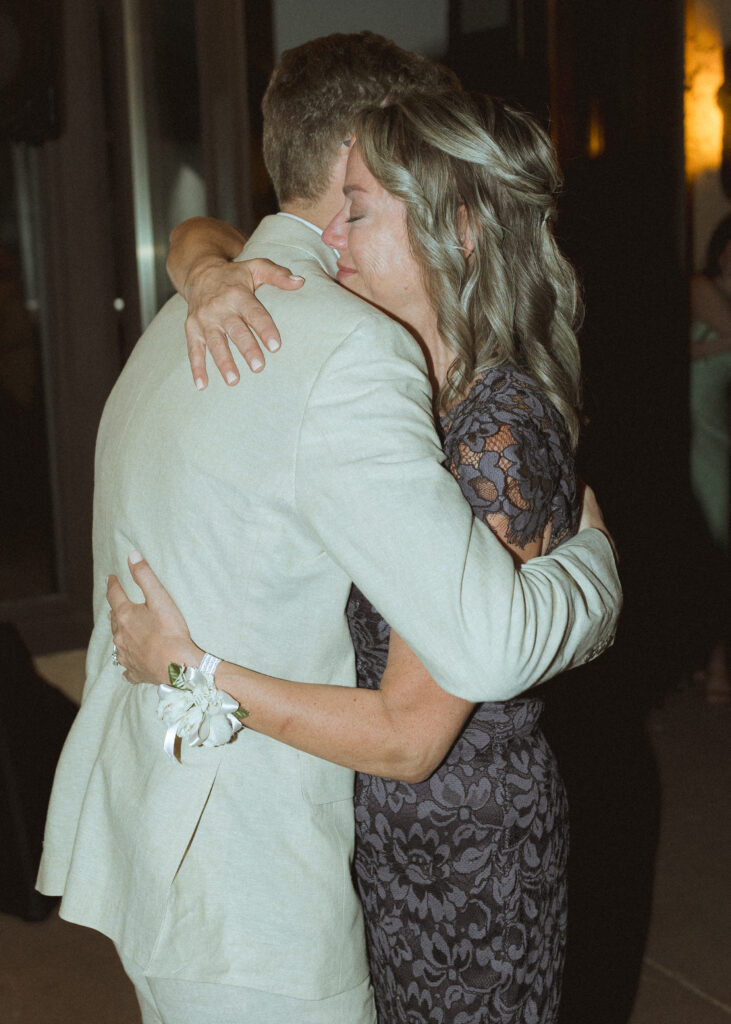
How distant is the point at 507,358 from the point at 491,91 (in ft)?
8.36

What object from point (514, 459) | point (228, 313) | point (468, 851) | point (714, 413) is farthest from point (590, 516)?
point (714, 413)

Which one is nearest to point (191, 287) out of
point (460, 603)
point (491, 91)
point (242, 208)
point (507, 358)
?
point (507, 358)

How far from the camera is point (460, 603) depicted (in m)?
0.91

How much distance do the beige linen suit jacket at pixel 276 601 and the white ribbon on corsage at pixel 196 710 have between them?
42 millimetres

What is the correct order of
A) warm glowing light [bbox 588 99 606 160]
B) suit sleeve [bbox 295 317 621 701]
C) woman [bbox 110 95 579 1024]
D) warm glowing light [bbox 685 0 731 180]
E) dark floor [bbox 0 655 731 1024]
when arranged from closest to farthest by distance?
suit sleeve [bbox 295 317 621 701], woman [bbox 110 95 579 1024], dark floor [bbox 0 655 731 1024], warm glowing light [bbox 588 99 606 160], warm glowing light [bbox 685 0 731 180]

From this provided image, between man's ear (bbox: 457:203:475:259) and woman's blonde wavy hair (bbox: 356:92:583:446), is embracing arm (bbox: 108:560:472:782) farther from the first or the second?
man's ear (bbox: 457:203:475:259)

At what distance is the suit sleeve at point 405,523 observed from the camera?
90 centimetres

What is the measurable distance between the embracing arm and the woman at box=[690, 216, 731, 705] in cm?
327

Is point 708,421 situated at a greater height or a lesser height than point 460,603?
lesser

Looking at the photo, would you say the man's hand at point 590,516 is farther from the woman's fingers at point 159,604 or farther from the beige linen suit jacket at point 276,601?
the woman's fingers at point 159,604

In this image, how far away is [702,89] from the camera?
3.87m

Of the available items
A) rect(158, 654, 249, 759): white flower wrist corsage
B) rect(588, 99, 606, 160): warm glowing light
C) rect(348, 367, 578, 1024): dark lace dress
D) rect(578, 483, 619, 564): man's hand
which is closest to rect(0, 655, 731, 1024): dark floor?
rect(348, 367, 578, 1024): dark lace dress

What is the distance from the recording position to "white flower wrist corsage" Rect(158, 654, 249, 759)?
995 millimetres

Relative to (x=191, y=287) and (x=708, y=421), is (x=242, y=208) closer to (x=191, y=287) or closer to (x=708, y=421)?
(x=708, y=421)
